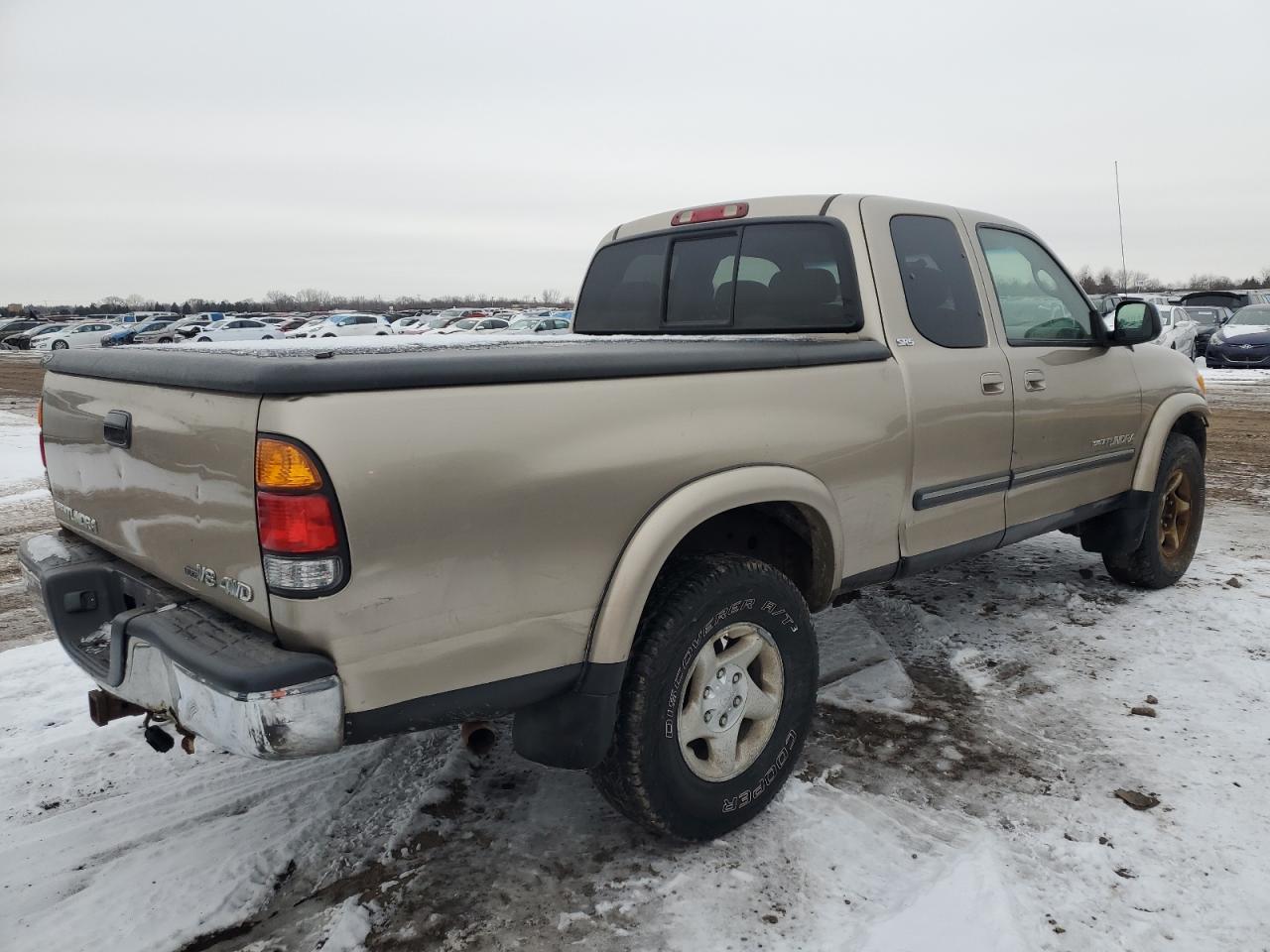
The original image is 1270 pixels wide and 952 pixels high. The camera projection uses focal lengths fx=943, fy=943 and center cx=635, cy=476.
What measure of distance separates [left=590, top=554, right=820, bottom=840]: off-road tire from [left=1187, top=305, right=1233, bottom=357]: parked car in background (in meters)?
23.9

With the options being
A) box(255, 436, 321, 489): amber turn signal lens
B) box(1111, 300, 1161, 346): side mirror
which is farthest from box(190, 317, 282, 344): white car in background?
box(255, 436, 321, 489): amber turn signal lens

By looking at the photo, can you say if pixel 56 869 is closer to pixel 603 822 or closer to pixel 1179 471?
pixel 603 822

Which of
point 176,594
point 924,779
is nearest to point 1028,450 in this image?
point 924,779

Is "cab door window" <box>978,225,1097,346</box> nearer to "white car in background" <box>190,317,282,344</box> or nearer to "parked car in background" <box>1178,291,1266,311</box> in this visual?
"parked car in background" <box>1178,291,1266,311</box>

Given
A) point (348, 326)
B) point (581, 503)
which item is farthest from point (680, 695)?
point (348, 326)

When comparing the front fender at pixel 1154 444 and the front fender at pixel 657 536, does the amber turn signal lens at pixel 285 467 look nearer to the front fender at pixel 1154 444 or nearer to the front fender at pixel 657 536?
the front fender at pixel 657 536

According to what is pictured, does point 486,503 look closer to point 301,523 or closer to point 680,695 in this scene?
point 301,523

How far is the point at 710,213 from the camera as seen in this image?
13.5ft

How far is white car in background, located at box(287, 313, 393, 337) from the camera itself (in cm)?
3769

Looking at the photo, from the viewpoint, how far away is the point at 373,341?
112 inches

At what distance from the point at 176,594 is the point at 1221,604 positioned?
502 centimetres

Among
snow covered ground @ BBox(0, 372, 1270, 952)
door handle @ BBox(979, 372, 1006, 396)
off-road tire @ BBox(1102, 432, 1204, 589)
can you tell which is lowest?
snow covered ground @ BBox(0, 372, 1270, 952)

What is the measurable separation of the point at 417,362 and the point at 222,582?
72 centimetres

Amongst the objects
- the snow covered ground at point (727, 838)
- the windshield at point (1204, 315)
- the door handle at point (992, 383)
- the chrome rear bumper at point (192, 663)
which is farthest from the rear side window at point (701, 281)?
the windshield at point (1204, 315)
